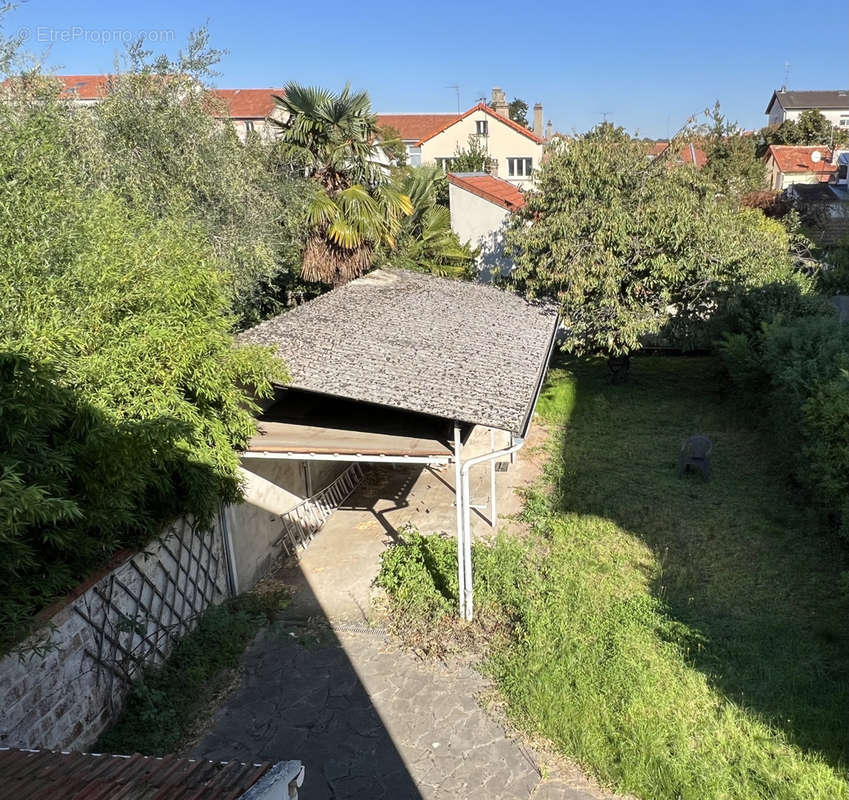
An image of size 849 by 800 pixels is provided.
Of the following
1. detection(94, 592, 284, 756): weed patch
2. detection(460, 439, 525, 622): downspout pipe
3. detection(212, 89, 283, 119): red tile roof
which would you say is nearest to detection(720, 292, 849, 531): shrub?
detection(460, 439, 525, 622): downspout pipe

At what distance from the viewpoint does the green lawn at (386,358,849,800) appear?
5.83m

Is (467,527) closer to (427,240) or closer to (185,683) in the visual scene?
(185,683)

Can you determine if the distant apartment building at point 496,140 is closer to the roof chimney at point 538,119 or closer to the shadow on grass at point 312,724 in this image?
the roof chimney at point 538,119

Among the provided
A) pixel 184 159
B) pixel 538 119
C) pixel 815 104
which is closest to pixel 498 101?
pixel 538 119

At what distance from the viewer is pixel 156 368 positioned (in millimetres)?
6551

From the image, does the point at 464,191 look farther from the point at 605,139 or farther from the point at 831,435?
the point at 831,435

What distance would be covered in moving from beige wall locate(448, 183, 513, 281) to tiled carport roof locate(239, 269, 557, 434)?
7.76 meters

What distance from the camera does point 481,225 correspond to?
74.1 feet

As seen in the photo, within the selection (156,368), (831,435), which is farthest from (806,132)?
(156,368)

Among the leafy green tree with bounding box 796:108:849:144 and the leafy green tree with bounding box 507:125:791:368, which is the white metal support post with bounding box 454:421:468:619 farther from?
the leafy green tree with bounding box 796:108:849:144

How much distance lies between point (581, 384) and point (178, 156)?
40.4 ft

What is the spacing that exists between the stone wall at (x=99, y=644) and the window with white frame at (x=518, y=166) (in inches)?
1416

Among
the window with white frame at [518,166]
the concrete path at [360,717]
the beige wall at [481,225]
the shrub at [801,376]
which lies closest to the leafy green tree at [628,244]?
the shrub at [801,376]

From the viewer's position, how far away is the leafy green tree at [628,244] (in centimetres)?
1561
